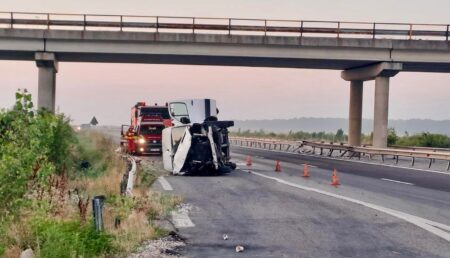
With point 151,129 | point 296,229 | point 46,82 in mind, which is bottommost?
point 296,229

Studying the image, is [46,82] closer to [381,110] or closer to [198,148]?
[198,148]

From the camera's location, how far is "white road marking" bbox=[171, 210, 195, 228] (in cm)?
1057

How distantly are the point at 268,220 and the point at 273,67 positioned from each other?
34.5m

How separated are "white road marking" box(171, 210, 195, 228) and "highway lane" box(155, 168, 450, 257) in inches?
5.1

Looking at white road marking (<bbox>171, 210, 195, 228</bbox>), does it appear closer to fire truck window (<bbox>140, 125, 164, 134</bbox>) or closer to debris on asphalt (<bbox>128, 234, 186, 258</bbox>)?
debris on asphalt (<bbox>128, 234, 186, 258</bbox>)

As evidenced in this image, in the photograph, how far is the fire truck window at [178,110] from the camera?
24.1 meters

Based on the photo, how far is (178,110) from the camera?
80.2 feet

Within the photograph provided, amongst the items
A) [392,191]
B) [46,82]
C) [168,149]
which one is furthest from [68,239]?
[46,82]

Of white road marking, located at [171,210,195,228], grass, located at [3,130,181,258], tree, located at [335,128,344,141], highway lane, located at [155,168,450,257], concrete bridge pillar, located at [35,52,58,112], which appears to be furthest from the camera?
tree, located at [335,128,344,141]

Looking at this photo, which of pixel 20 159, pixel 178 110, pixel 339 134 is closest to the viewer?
pixel 20 159

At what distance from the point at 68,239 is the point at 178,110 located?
16498 millimetres

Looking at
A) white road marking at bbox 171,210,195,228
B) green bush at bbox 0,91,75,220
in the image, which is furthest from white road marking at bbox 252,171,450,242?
green bush at bbox 0,91,75,220

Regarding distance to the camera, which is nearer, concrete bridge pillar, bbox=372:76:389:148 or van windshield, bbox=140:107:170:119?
van windshield, bbox=140:107:170:119

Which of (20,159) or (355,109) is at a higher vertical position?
(355,109)
